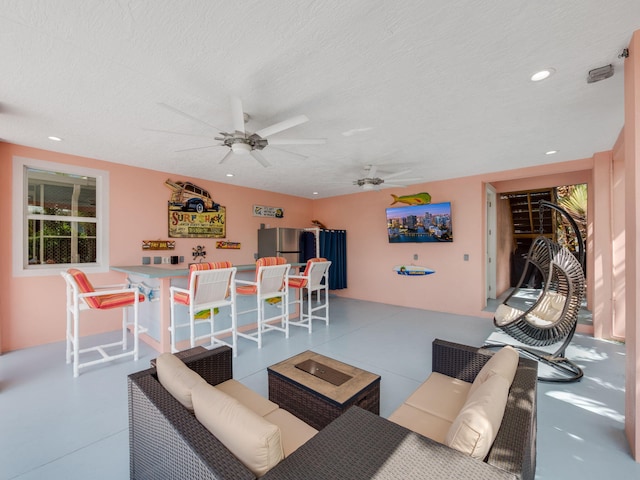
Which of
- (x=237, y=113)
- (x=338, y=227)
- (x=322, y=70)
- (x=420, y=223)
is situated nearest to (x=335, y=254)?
(x=338, y=227)

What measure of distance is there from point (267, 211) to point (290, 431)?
5.62 metres

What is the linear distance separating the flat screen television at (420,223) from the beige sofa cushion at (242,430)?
206 inches

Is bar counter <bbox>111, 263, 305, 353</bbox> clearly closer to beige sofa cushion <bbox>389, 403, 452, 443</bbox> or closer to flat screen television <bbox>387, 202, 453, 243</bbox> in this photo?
beige sofa cushion <bbox>389, 403, 452, 443</bbox>

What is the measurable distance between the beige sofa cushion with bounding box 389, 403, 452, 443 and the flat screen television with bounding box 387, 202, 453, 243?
4.43 metres

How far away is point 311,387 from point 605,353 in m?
4.01

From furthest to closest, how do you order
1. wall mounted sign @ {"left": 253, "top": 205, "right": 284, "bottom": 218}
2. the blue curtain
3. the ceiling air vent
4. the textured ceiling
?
1. the blue curtain
2. wall mounted sign @ {"left": 253, "top": 205, "right": 284, "bottom": 218}
3. the ceiling air vent
4. the textured ceiling

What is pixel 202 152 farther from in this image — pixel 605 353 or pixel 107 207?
pixel 605 353

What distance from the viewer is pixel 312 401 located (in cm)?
175

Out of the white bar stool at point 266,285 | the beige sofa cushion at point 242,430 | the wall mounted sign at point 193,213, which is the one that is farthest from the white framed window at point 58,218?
the beige sofa cushion at point 242,430

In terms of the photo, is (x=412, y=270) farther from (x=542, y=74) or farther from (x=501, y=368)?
(x=501, y=368)

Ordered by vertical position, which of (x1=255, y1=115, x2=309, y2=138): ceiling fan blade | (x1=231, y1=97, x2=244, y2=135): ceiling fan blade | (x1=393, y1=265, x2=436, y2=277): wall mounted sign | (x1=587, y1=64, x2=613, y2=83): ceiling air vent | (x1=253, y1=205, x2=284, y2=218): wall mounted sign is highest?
(x1=587, y1=64, x2=613, y2=83): ceiling air vent

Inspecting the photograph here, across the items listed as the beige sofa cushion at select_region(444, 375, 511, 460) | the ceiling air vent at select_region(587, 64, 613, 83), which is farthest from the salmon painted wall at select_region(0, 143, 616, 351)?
the beige sofa cushion at select_region(444, 375, 511, 460)

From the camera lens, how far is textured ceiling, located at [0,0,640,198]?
1.56m

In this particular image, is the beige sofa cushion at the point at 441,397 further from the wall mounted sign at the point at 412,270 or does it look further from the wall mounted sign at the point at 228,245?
the wall mounted sign at the point at 228,245
